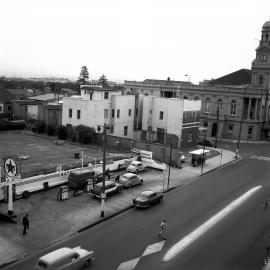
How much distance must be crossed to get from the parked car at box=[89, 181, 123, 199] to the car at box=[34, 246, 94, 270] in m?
11.4

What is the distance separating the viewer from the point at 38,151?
48.2 meters

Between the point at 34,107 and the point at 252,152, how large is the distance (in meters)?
43.9

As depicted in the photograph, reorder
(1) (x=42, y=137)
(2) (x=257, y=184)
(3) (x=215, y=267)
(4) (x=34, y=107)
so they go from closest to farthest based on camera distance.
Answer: (3) (x=215, y=267)
(2) (x=257, y=184)
(1) (x=42, y=137)
(4) (x=34, y=107)

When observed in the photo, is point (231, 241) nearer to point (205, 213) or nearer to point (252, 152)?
point (205, 213)

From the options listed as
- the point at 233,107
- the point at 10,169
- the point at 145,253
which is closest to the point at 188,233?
the point at 145,253

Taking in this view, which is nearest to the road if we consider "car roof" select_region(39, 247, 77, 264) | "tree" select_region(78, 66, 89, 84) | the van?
"car roof" select_region(39, 247, 77, 264)

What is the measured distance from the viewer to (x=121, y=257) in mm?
20484

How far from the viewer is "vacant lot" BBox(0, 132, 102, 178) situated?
1592 inches

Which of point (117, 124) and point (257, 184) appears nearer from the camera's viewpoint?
point (257, 184)

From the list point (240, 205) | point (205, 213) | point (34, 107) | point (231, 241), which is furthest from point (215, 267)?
point (34, 107)

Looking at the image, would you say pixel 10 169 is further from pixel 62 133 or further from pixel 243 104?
pixel 243 104

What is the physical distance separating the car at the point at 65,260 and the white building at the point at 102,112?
131 feet

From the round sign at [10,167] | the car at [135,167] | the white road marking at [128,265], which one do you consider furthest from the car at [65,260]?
the car at [135,167]

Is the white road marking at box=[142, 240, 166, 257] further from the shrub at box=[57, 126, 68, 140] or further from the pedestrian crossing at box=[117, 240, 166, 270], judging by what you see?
the shrub at box=[57, 126, 68, 140]
